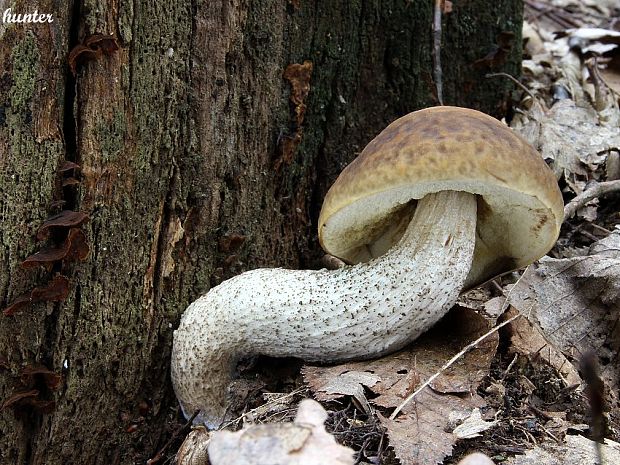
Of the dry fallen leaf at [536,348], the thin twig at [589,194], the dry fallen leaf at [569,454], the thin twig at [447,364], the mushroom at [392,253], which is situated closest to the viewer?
the dry fallen leaf at [569,454]

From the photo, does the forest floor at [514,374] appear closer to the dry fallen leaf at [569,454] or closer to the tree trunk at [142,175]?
the dry fallen leaf at [569,454]

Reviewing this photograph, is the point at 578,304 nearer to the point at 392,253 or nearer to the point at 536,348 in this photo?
the point at 536,348

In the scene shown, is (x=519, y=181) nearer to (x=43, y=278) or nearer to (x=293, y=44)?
(x=293, y=44)

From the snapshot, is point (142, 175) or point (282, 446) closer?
point (282, 446)

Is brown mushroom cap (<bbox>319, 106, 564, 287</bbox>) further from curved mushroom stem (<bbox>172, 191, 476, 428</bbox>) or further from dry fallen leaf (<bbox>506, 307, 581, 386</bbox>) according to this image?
dry fallen leaf (<bbox>506, 307, 581, 386</bbox>)
